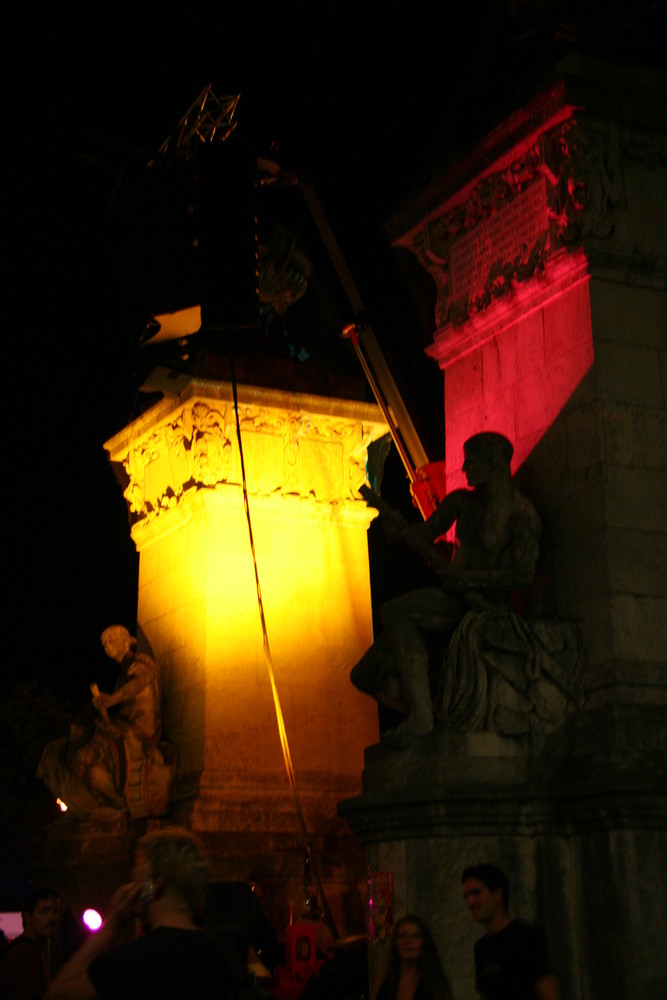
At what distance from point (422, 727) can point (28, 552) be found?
21.6 metres

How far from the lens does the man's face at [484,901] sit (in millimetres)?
7129

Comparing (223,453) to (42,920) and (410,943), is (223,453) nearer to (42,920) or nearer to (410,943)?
(42,920)

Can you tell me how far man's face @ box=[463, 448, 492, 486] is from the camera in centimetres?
1190

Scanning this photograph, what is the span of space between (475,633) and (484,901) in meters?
4.40

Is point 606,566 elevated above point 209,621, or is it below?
below

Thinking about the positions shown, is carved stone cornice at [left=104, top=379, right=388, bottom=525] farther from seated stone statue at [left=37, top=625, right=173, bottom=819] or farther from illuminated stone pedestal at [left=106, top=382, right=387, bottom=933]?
seated stone statue at [left=37, top=625, right=173, bottom=819]

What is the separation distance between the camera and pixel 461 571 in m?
11.7

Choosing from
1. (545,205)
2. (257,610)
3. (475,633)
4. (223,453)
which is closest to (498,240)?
(545,205)

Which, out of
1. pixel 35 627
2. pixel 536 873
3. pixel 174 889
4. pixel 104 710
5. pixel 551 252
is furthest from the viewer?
pixel 35 627

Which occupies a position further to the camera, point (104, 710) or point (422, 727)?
point (104, 710)

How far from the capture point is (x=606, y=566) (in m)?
11.4

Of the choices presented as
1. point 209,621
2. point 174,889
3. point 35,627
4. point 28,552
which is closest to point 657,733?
point 174,889

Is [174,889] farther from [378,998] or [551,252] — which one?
[551,252]

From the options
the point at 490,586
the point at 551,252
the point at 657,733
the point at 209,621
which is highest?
the point at 551,252
